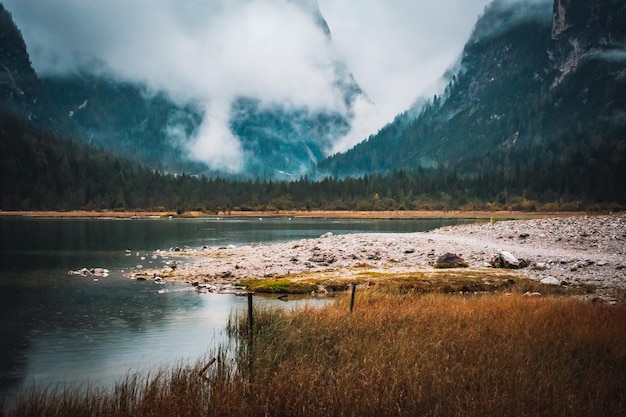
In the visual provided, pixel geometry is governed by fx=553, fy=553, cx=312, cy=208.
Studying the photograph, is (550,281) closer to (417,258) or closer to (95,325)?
(417,258)

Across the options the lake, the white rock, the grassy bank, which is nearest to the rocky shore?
the white rock

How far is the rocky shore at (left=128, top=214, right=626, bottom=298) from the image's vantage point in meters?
38.2

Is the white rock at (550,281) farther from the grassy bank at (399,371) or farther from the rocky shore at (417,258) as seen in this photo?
the grassy bank at (399,371)

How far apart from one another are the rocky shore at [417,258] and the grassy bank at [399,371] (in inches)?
585

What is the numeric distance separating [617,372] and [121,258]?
163 ft

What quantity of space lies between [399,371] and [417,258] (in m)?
33.1

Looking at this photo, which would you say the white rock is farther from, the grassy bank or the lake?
the lake

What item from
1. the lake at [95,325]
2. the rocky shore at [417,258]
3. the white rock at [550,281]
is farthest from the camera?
the rocky shore at [417,258]

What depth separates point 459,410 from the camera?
11.5 meters

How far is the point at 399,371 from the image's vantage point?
13820mm

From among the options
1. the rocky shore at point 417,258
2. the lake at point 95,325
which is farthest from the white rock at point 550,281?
the lake at point 95,325

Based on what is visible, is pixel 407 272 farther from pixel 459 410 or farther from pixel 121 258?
pixel 121 258

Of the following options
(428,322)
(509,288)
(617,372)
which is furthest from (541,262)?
(617,372)

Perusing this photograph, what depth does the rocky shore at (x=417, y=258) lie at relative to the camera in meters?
38.2
